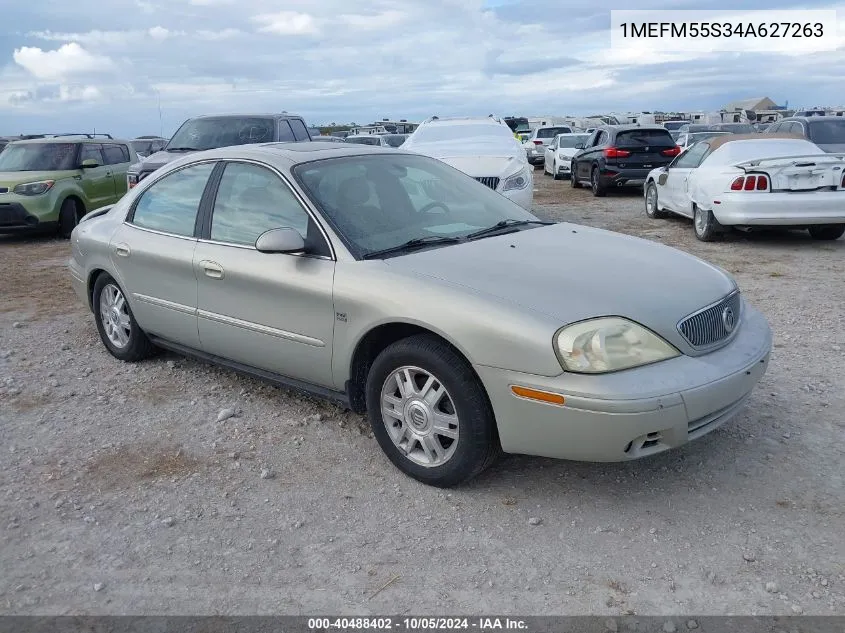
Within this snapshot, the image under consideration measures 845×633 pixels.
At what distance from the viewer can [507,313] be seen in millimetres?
3248

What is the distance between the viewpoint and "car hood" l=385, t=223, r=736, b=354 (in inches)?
130

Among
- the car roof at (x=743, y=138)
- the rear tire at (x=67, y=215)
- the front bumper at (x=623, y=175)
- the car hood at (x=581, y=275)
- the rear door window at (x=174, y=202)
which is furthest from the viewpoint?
the front bumper at (x=623, y=175)

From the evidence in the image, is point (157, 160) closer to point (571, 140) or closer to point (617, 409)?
point (617, 409)

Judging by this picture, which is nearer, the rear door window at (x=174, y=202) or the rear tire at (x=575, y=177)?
the rear door window at (x=174, y=202)

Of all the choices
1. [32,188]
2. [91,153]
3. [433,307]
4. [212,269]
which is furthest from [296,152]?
[91,153]

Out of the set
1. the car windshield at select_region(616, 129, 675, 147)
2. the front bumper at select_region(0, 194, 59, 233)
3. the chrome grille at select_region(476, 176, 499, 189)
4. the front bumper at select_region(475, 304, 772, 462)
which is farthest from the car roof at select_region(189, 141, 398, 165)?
the car windshield at select_region(616, 129, 675, 147)

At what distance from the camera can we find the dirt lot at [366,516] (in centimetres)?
286

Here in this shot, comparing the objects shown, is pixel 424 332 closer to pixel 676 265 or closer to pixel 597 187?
pixel 676 265

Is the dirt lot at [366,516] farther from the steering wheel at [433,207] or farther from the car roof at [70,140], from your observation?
the car roof at [70,140]

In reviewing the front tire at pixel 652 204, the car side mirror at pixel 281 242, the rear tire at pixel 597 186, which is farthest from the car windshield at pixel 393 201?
the rear tire at pixel 597 186

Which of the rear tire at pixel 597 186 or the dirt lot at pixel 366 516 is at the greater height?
the rear tire at pixel 597 186

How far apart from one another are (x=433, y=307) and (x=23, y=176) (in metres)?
11.3

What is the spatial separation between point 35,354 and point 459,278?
4.03 meters

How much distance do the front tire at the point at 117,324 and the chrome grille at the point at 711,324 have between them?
3.67 meters
